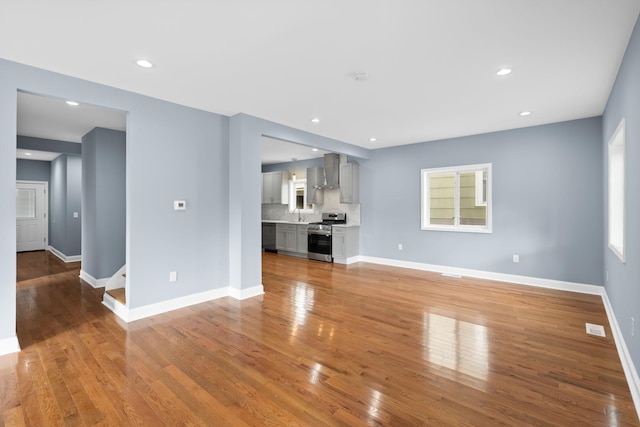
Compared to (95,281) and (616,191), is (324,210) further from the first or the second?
(616,191)

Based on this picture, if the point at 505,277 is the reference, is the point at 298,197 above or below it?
above

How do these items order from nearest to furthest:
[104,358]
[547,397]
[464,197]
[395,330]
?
[547,397], [104,358], [395,330], [464,197]

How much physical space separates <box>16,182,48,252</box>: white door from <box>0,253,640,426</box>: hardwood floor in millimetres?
5854

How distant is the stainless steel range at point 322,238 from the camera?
7.17 meters

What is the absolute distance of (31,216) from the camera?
876 centimetres

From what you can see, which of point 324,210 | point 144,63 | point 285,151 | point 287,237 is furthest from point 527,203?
point 144,63

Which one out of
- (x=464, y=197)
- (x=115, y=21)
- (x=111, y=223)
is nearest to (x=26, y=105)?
(x=111, y=223)

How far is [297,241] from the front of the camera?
25.7 ft

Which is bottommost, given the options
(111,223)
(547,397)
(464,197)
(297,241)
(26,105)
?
(547,397)

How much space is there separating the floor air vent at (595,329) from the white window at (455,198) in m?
2.37

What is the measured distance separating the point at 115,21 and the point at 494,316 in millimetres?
4511

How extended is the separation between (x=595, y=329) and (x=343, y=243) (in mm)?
4358

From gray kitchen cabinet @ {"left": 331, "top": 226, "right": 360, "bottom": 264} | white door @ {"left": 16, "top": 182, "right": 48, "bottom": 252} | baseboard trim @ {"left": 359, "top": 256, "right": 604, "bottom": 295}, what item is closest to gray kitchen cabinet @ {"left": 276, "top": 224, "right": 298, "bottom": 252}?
gray kitchen cabinet @ {"left": 331, "top": 226, "right": 360, "bottom": 264}

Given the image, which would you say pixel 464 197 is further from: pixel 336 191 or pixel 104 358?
pixel 104 358
